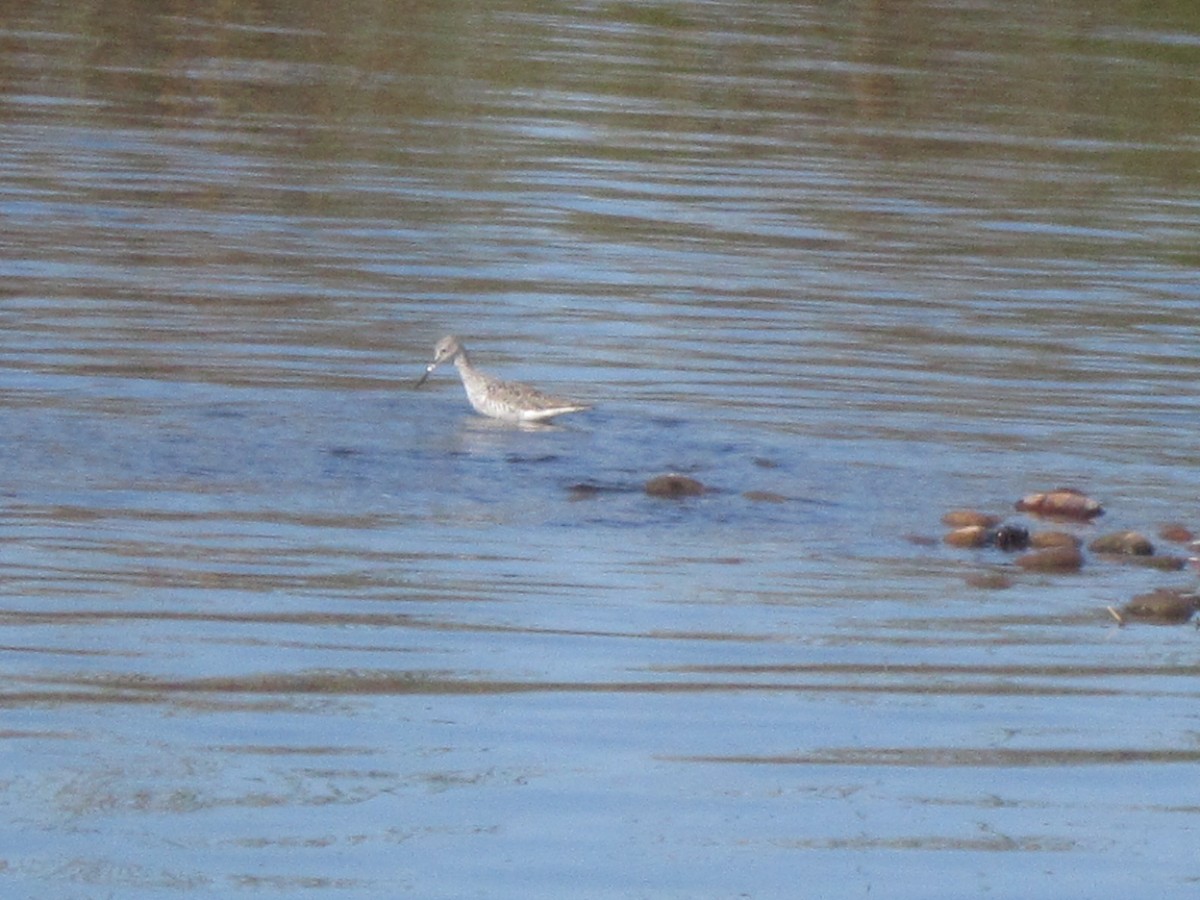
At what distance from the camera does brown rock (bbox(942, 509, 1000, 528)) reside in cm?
1126

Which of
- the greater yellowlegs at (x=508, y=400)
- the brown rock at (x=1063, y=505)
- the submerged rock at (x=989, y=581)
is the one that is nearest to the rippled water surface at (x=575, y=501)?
the submerged rock at (x=989, y=581)

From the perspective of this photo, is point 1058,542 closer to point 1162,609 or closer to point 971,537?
point 971,537

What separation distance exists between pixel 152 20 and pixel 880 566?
21.9 metres

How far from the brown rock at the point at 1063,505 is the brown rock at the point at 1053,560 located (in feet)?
1.91

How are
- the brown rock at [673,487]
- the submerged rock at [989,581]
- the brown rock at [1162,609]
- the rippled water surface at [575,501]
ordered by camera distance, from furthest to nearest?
the brown rock at [673,487], the submerged rock at [989,581], the brown rock at [1162,609], the rippled water surface at [575,501]

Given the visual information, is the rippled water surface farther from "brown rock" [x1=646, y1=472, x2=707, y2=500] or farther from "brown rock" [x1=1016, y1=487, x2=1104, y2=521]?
"brown rock" [x1=1016, y1=487, x2=1104, y2=521]

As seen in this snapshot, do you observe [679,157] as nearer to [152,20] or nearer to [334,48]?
[334,48]

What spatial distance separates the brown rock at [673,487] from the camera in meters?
11.8

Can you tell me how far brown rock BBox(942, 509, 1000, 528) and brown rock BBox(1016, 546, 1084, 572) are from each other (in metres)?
0.29

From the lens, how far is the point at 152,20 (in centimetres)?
3095

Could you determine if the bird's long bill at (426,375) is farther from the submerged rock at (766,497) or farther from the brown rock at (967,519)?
the brown rock at (967,519)

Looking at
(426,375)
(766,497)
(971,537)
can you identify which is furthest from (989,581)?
(426,375)

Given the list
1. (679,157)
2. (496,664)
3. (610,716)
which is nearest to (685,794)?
(610,716)

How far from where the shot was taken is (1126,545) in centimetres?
1112
